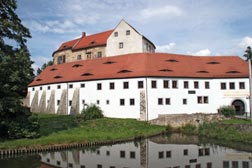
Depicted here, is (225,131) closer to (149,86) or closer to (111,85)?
(149,86)

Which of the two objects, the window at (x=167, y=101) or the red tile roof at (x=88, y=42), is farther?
the red tile roof at (x=88, y=42)

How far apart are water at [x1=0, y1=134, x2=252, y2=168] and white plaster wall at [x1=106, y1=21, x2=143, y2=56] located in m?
25.8

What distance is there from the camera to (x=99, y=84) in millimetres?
39781

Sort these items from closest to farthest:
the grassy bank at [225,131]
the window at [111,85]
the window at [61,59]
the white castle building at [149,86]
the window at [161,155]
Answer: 1. the window at [161,155]
2. the grassy bank at [225,131]
3. the white castle building at [149,86]
4. the window at [111,85]
5. the window at [61,59]

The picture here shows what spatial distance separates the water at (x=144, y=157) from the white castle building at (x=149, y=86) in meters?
11.4

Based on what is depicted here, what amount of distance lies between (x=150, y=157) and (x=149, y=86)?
54.4 ft

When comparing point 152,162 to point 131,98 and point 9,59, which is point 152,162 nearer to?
point 9,59

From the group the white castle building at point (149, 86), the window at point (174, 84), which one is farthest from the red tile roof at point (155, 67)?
the window at point (174, 84)

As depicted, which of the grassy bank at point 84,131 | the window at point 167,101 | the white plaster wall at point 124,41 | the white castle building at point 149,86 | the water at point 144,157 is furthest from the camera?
the white plaster wall at point 124,41

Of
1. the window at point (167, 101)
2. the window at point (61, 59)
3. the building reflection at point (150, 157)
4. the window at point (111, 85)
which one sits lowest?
the building reflection at point (150, 157)

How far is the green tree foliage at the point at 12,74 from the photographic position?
72.2 feet

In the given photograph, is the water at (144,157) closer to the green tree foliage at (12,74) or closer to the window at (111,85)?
the green tree foliage at (12,74)

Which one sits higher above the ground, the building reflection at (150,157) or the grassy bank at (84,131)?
the grassy bank at (84,131)

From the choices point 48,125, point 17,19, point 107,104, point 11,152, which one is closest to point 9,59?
point 17,19
